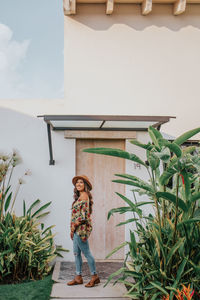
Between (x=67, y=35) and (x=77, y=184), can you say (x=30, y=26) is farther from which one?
(x=77, y=184)

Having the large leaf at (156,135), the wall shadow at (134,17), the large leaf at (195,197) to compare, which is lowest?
the large leaf at (195,197)

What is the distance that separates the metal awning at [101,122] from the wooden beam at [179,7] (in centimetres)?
250

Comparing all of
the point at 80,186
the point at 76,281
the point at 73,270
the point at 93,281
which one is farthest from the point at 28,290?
the point at 80,186

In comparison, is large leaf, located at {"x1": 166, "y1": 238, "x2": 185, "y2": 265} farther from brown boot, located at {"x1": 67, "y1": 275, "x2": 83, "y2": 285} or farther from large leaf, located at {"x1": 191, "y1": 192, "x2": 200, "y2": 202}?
brown boot, located at {"x1": 67, "y1": 275, "x2": 83, "y2": 285}

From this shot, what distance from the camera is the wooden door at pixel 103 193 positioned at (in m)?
6.17

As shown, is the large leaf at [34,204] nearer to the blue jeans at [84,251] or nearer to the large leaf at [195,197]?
the blue jeans at [84,251]

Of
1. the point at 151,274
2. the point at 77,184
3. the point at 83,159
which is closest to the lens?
the point at 151,274

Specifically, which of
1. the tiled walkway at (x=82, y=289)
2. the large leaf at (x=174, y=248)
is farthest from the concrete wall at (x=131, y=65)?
the large leaf at (x=174, y=248)

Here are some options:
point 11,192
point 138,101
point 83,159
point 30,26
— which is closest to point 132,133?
point 138,101

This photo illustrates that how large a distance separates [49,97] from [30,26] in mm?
3297

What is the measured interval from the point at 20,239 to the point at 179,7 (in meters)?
5.28

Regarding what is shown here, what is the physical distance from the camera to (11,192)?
5.84 m

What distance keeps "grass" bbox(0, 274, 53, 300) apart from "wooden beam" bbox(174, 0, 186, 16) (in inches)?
218

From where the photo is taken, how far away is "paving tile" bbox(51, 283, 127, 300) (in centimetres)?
429
